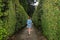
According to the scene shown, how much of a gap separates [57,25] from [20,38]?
8.88 m

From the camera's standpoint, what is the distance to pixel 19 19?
2072 cm

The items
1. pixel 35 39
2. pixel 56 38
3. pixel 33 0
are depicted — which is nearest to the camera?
pixel 56 38

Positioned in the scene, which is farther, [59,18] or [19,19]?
[19,19]

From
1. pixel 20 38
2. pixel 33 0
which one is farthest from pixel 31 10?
pixel 20 38

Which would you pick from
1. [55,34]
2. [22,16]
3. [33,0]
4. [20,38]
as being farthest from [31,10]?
[55,34]

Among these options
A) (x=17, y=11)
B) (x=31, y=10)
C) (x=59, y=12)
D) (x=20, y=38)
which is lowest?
(x=31, y=10)

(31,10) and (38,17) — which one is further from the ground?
(38,17)

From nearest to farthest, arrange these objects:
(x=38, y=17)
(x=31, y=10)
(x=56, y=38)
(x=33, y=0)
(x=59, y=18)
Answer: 1. (x=59, y=18)
2. (x=56, y=38)
3. (x=38, y=17)
4. (x=31, y=10)
5. (x=33, y=0)

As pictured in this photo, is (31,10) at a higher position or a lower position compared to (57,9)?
lower

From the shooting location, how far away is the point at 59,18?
8.67 metres

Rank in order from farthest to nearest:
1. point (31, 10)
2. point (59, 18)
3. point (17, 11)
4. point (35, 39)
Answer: point (31, 10), point (17, 11), point (35, 39), point (59, 18)

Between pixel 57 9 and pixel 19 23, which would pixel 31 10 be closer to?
pixel 19 23

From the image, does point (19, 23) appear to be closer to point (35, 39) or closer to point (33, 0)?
point (35, 39)

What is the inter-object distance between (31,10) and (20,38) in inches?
710
